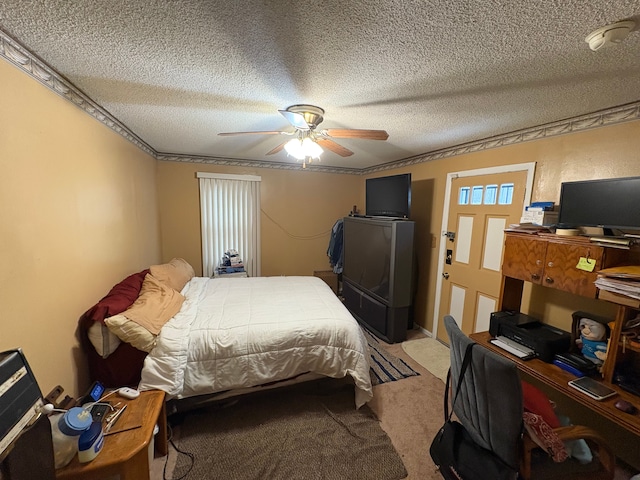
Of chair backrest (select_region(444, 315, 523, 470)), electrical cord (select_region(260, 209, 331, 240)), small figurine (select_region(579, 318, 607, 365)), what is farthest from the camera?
electrical cord (select_region(260, 209, 331, 240))

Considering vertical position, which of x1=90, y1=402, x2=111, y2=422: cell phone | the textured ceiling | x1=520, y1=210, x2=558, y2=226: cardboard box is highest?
the textured ceiling

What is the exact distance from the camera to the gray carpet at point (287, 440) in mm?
1554

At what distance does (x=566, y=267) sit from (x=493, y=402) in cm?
105

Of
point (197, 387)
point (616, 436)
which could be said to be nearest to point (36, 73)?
point (197, 387)

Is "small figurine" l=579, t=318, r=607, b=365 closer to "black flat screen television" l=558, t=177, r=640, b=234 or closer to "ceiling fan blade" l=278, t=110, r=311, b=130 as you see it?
"black flat screen television" l=558, t=177, r=640, b=234

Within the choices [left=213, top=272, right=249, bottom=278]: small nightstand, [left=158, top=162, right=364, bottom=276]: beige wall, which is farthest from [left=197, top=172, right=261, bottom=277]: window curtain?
[left=213, top=272, right=249, bottom=278]: small nightstand

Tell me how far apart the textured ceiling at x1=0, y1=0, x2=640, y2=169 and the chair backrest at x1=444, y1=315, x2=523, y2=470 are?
1358 millimetres

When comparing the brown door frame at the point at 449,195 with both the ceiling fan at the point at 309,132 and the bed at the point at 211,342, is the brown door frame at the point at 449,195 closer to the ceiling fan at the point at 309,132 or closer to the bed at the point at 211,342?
the ceiling fan at the point at 309,132

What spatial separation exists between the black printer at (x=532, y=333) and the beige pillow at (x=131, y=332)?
98.7 inches

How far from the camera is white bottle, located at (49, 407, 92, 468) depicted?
110cm

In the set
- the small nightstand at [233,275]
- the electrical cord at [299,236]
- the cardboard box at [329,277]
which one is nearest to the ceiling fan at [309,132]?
the electrical cord at [299,236]

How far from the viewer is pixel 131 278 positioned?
2.28m

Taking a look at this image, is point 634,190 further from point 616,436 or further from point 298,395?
point 298,395

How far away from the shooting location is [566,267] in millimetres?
1628
